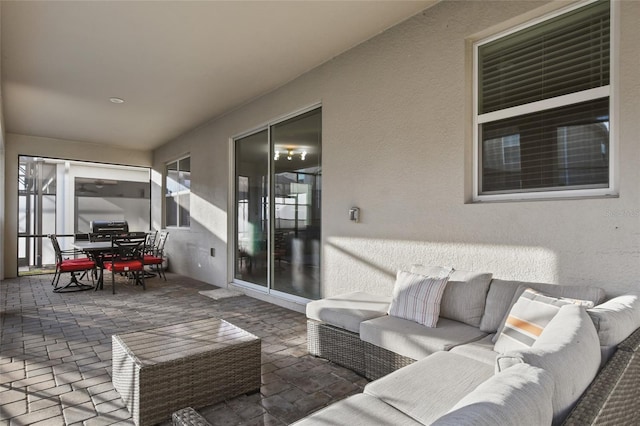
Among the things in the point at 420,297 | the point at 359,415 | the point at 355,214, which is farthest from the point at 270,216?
the point at 359,415

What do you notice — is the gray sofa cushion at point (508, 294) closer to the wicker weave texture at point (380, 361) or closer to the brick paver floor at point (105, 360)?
the wicker weave texture at point (380, 361)

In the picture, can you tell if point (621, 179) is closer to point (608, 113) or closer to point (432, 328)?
point (608, 113)

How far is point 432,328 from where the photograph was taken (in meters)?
2.40

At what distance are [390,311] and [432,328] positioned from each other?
40cm

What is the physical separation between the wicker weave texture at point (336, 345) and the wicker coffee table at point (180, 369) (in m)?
0.69

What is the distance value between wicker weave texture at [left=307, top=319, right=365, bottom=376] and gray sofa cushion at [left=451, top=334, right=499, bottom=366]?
2.55 feet

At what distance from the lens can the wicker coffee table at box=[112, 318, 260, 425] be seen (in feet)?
6.63

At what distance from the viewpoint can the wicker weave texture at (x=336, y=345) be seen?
2.67 meters

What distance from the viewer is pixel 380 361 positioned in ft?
8.00

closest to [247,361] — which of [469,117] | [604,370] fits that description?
[604,370]

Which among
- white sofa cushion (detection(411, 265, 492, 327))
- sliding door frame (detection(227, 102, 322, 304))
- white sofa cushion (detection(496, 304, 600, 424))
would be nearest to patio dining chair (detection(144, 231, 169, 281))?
sliding door frame (detection(227, 102, 322, 304))

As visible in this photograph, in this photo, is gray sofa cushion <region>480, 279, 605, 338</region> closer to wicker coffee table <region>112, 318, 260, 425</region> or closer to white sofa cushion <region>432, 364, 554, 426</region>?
white sofa cushion <region>432, 364, 554, 426</region>

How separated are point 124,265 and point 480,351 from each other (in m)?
5.88

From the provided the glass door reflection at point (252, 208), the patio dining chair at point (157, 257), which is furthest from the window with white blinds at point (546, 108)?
the patio dining chair at point (157, 257)
